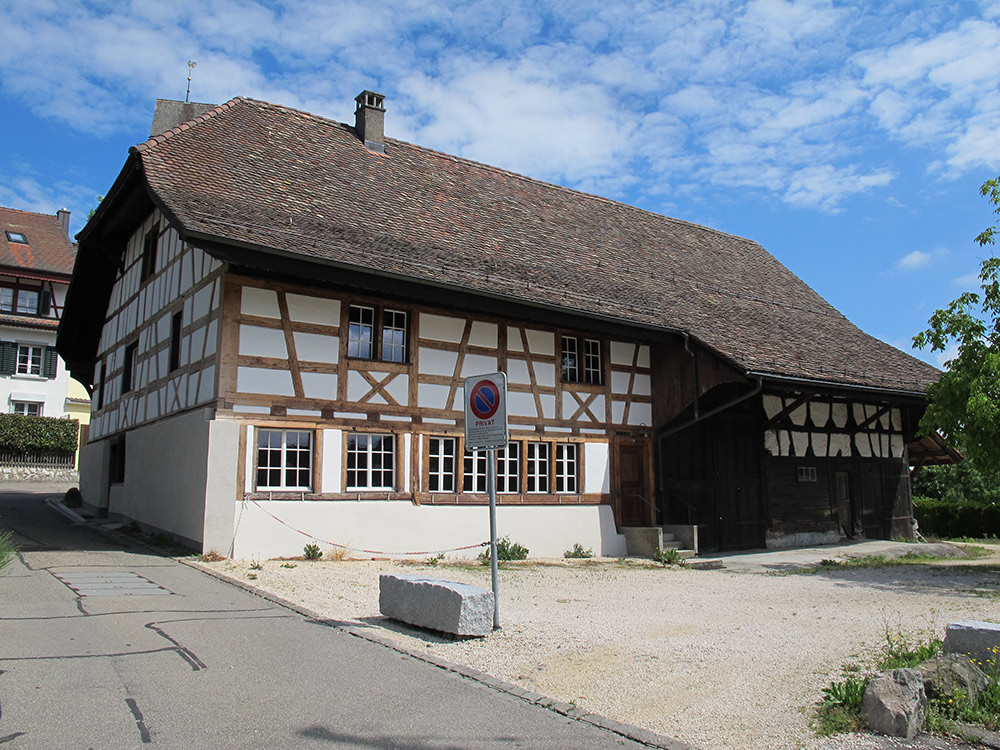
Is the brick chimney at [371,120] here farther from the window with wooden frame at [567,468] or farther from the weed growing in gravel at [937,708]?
the weed growing in gravel at [937,708]

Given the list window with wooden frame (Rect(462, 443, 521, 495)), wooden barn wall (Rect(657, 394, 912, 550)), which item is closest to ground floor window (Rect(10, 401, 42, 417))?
window with wooden frame (Rect(462, 443, 521, 495))

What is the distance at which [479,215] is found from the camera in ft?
59.5

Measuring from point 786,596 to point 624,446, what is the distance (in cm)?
677

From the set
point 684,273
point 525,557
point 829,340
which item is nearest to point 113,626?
point 525,557

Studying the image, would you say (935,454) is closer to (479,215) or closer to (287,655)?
(479,215)

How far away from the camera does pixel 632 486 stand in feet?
56.7

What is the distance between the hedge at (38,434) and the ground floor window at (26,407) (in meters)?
4.08

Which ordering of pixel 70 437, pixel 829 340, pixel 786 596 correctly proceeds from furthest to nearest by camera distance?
pixel 70 437 < pixel 829 340 < pixel 786 596

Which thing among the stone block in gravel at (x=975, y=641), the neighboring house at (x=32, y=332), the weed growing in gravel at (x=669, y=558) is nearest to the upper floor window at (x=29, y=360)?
the neighboring house at (x=32, y=332)

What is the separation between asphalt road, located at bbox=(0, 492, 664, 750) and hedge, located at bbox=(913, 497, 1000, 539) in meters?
27.0

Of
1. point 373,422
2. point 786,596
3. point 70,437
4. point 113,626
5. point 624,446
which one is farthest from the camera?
point 70,437

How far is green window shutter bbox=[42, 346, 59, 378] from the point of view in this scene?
37.7 m

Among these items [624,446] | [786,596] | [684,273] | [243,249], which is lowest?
[786,596]

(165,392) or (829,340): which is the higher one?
(829,340)
